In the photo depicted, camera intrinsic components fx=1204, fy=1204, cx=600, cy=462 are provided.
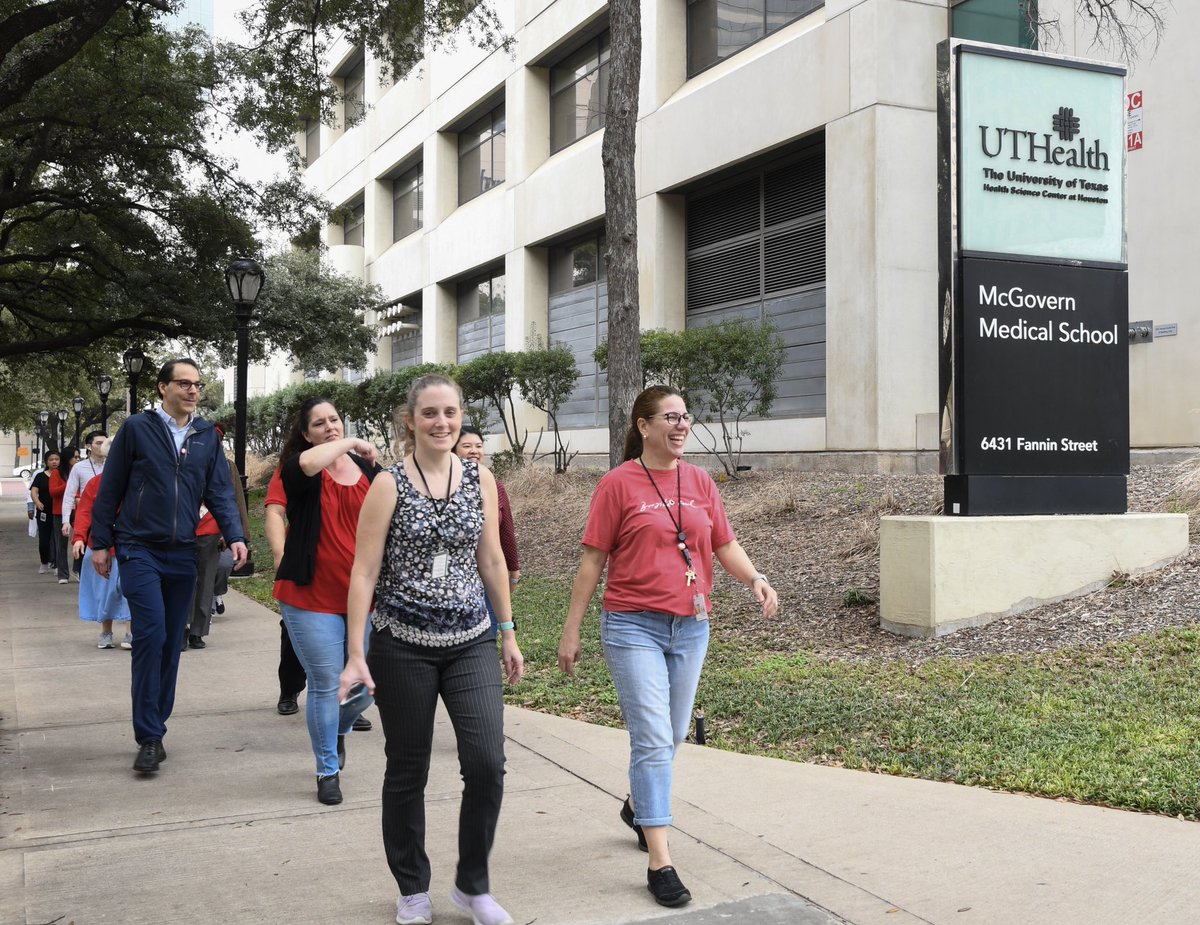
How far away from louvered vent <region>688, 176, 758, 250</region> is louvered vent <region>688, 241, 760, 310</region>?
0.31m

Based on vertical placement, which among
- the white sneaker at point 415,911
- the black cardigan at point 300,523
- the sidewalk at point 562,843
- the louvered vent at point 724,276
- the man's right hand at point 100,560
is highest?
the louvered vent at point 724,276

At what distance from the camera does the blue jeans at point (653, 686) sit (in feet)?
14.4

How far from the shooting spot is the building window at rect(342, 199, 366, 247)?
44.7 meters

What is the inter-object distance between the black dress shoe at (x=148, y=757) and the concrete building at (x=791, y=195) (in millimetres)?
13508

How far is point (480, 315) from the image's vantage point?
3431 centimetres

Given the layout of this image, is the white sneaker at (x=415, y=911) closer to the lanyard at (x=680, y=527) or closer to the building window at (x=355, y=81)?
the lanyard at (x=680, y=527)

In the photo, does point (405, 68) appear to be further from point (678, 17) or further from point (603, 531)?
point (603, 531)

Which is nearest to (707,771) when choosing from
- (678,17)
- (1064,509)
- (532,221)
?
(1064,509)

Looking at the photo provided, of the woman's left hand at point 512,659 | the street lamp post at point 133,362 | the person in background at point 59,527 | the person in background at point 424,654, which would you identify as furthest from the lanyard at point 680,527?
the street lamp post at point 133,362

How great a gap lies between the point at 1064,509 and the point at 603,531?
598cm

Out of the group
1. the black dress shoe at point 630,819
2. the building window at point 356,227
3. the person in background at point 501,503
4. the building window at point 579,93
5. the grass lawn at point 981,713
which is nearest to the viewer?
the black dress shoe at point 630,819

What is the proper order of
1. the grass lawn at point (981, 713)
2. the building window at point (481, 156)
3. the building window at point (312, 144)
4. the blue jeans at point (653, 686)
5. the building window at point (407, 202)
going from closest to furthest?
the blue jeans at point (653, 686)
the grass lawn at point (981, 713)
the building window at point (481, 156)
the building window at point (407, 202)
the building window at point (312, 144)

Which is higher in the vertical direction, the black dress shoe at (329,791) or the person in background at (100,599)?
the person in background at (100,599)

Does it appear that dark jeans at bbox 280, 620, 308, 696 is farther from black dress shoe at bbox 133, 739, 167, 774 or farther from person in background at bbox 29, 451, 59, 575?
person in background at bbox 29, 451, 59, 575
